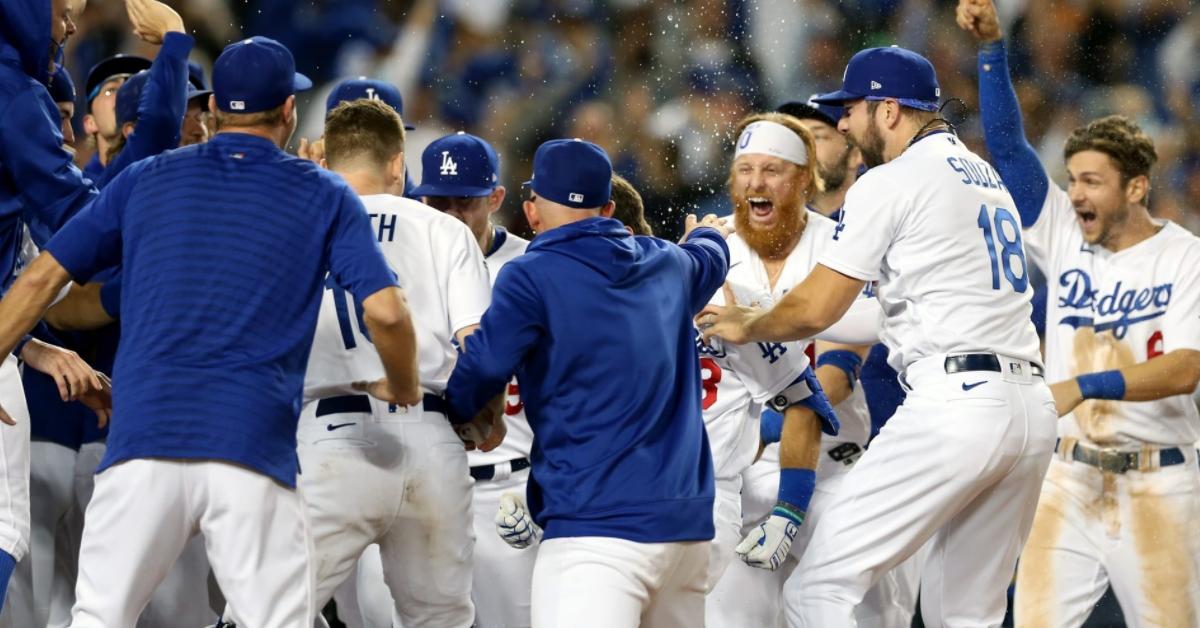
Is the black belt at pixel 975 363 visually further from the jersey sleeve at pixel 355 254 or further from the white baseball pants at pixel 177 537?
the white baseball pants at pixel 177 537

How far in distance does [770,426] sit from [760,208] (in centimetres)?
83

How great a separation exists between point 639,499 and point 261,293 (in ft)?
3.59

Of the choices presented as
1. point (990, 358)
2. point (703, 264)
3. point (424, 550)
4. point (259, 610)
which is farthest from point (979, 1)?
point (259, 610)

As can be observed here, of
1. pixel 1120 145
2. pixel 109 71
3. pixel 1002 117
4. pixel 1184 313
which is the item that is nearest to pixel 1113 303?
pixel 1184 313

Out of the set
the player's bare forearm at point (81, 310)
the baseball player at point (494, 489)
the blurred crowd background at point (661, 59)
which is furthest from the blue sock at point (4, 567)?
the blurred crowd background at point (661, 59)

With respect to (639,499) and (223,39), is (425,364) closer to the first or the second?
(639,499)

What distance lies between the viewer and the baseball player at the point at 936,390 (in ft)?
14.4

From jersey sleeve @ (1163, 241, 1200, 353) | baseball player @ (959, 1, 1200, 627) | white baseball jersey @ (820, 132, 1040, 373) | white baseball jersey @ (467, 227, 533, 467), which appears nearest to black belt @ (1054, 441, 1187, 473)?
baseball player @ (959, 1, 1200, 627)

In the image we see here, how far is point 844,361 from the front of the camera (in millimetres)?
5582

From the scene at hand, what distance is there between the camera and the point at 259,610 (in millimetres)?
3518

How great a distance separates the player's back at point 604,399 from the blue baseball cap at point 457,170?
4.52 ft

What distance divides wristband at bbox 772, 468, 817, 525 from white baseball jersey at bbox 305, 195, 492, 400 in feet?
4.28

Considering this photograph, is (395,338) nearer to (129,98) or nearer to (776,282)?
(776,282)

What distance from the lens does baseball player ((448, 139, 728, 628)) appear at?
A: 3703 mm
